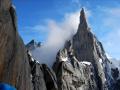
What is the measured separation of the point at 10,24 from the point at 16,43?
1.89 m

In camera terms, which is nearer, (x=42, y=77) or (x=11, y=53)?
(x=11, y=53)

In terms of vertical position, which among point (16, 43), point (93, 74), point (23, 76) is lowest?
point (23, 76)

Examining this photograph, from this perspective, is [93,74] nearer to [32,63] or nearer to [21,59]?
[32,63]

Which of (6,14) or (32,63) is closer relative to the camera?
(6,14)

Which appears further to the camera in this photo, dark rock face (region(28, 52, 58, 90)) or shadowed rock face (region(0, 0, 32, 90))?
dark rock face (region(28, 52, 58, 90))

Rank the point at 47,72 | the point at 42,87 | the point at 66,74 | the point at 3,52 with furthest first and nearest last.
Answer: the point at 66,74
the point at 47,72
the point at 42,87
the point at 3,52

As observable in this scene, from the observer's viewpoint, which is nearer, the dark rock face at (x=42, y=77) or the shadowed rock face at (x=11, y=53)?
the shadowed rock face at (x=11, y=53)

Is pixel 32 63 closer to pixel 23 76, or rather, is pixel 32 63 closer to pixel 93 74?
pixel 23 76

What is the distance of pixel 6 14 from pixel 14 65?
198 inches

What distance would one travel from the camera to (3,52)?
29734 mm

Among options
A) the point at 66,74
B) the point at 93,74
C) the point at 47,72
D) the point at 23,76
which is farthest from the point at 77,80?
the point at 93,74

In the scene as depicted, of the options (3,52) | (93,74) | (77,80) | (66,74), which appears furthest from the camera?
(93,74)

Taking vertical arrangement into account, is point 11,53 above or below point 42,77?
below

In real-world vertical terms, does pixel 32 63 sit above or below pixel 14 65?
above
